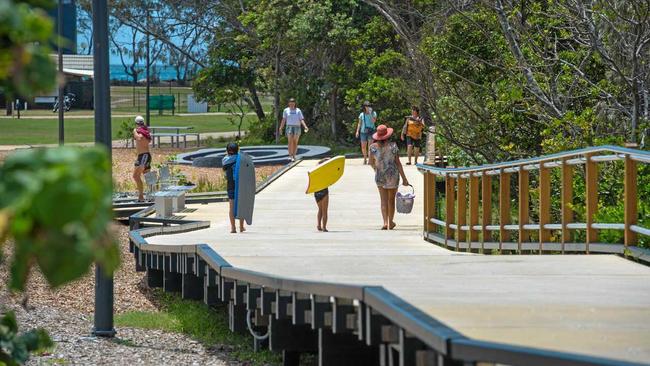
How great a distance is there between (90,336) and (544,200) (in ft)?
17.8

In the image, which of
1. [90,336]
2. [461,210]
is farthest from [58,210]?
[461,210]

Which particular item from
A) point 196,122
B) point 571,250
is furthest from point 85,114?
point 571,250

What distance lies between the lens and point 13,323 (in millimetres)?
3127

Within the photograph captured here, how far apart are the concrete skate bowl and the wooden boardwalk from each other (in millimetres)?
17689

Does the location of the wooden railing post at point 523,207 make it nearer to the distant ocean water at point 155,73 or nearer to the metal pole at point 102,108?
the metal pole at point 102,108

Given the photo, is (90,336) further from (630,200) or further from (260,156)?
(260,156)

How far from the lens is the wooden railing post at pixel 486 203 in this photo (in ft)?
48.0

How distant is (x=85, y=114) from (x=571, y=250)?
235ft

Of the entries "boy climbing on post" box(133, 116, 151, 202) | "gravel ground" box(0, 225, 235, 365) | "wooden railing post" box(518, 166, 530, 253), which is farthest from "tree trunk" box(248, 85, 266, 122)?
"wooden railing post" box(518, 166, 530, 253)

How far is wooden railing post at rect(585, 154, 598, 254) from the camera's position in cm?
1180

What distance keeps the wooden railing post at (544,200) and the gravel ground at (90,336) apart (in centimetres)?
336

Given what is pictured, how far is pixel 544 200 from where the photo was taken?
13086 mm

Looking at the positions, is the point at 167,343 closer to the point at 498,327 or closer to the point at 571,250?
the point at 571,250

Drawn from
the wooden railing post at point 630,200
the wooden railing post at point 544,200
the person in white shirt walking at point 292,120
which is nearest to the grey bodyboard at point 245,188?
the wooden railing post at point 544,200
